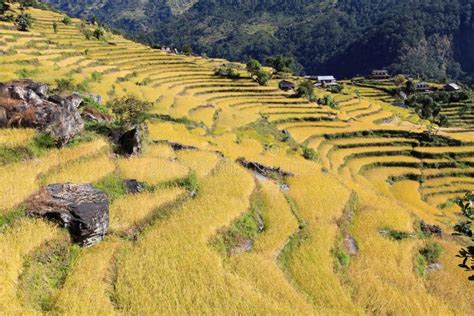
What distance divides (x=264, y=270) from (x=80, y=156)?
295 inches

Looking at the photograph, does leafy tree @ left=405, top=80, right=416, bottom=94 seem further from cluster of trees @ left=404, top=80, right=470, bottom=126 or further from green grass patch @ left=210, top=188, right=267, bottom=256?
green grass patch @ left=210, top=188, right=267, bottom=256

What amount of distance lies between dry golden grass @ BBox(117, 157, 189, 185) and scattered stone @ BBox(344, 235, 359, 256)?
587 cm

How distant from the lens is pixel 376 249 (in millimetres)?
12680

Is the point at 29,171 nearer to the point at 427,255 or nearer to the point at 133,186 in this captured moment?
the point at 133,186

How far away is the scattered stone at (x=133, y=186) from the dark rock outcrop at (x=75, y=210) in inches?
81.6

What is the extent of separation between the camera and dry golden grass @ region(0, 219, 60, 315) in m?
6.72

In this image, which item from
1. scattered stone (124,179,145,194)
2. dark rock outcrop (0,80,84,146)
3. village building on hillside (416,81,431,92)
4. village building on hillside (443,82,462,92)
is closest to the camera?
scattered stone (124,179,145,194)

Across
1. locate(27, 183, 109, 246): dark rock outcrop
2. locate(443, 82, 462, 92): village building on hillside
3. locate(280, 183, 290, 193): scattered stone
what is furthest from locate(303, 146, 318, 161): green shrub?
locate(443, 82, 462, 92): village building on hillside

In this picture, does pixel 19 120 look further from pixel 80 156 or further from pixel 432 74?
pixel 432 74

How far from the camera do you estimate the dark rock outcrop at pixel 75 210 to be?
29.8 ft

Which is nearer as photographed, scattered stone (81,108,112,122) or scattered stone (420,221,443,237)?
scattered stone (420,221,443,237)

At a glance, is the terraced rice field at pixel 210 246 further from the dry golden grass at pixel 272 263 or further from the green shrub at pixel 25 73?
the green shrub at pixel 25 73

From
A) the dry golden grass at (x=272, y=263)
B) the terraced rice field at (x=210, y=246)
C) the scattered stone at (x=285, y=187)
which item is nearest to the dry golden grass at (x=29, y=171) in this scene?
the terraced rice field at (x=210, y=246)

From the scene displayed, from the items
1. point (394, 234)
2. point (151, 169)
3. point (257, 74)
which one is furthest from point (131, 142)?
point (257, 74)
